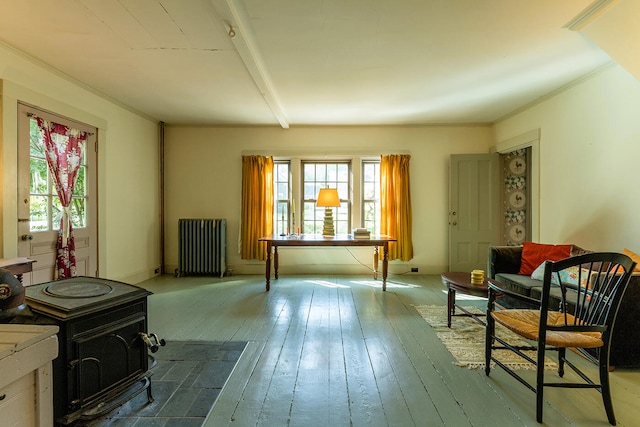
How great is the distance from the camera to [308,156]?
18.5 ft

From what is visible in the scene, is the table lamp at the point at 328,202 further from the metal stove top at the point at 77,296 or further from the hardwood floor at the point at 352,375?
the metal stove top at the point at 77,296

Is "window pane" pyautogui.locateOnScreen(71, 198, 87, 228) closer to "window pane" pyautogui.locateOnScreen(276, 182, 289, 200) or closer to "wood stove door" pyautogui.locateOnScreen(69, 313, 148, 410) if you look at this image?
"wood stove door" pyautogui.locateOnScreen(69, 313, 148, 410)

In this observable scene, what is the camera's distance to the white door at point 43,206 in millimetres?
3109

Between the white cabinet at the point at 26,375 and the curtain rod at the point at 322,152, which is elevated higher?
the curtain rod at the point at 322,152

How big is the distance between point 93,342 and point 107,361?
0.16 meters

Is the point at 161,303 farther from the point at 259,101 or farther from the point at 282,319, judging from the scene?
the point at 259,101

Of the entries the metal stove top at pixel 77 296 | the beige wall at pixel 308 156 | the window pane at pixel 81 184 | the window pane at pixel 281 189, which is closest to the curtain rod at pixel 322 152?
the beige wall at pixel 308 156

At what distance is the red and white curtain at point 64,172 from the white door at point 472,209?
5311 mm

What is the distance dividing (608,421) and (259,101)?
441 centimetres

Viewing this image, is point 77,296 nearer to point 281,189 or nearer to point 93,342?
point 93,342

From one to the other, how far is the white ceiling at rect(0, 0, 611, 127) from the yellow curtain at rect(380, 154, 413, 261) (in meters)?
1.09

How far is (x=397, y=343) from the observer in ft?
9.05

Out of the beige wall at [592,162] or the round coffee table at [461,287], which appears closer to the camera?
the round coffee table at [461,287]

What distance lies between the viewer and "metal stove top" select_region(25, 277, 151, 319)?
151cm
